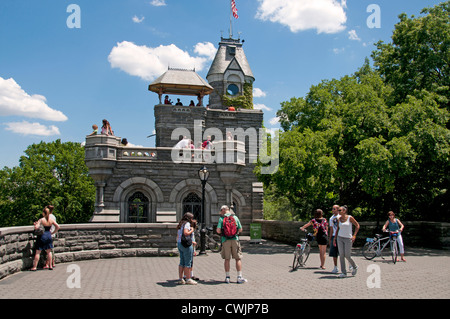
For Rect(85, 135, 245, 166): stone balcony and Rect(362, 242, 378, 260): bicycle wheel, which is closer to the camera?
Rect(362, 242, 378, 260): bicycle wheel

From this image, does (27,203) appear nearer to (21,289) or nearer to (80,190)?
(80,190)

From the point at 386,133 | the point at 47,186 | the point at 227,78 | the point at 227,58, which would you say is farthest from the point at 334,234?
the point at 47,186

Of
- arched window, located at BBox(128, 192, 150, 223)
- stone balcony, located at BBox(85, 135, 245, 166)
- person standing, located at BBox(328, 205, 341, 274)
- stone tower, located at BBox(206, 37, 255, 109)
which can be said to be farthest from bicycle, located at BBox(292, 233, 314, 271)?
stone tower, located at BBox(206, 37, 255, 109)

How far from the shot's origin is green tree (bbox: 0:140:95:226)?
40.6 m

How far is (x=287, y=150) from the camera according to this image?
18.5 m

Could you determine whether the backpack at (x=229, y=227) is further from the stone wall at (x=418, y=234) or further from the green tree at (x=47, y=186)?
the green tree at (x=47, y=186)

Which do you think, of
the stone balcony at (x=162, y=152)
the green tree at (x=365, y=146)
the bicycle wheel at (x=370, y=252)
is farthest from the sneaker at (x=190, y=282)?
the stone balcony at (x=162, y=152)

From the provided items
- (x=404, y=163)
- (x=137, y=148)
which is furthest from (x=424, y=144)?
(x=137, y=148)

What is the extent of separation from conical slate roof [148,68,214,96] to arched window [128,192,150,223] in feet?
26.2

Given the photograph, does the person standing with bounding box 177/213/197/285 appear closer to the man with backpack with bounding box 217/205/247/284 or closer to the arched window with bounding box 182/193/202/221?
the man with backpack with bounding box 217/205/247/284

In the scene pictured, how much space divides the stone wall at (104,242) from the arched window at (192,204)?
246 inches

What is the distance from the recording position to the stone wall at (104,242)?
1177 cm

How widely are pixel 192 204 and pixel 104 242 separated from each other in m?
7.67

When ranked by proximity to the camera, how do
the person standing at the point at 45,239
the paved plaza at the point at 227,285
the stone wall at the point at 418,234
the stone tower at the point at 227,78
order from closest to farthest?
1. the paved plaza at the point at 227,285
2. the person standing at the point at 45,239
3. the stone wall at the point at 418,234
4. the stone tower at the point at 227,78
